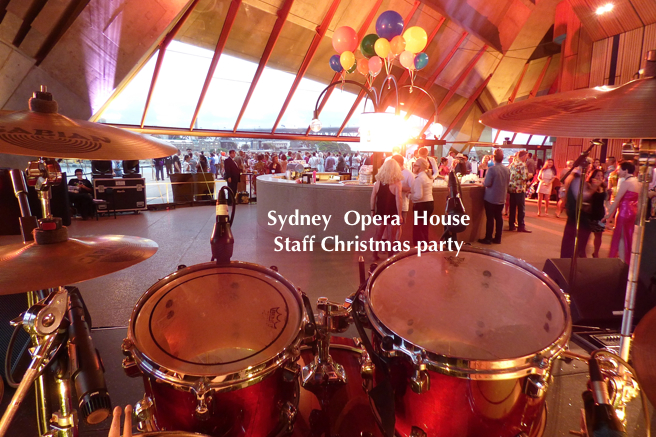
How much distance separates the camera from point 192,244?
212 inches

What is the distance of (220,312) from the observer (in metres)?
1.45

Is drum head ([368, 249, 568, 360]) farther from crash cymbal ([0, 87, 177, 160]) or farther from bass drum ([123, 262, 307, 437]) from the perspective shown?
crash cymbal ([0, 87, 177, 160])

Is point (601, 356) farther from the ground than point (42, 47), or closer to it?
closer to it

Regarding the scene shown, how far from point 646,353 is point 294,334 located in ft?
3.11

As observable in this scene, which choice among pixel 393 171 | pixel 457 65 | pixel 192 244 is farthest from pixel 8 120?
pixel 457 65

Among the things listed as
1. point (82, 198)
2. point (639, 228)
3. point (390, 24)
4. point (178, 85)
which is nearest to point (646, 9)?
point (390, 24)

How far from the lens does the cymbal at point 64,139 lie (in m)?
1.12

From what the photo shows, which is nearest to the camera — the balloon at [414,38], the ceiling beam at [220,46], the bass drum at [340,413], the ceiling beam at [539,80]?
the bass drum at [340,413]

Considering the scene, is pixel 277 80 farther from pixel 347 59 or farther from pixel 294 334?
pixel 294 334

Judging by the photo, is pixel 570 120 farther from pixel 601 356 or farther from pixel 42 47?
pixel 42 47

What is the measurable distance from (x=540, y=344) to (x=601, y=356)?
0.22 metres

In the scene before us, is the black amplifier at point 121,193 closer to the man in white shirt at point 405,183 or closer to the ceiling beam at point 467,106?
the man in white shirt at point 405,183

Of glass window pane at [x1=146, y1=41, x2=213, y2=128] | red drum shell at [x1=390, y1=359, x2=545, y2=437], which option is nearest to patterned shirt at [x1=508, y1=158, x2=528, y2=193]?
red drum shell at [x1=390, y1=359, x2=545, y2=437]

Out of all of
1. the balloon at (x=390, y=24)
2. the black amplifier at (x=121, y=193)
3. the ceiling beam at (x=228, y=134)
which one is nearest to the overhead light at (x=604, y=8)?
the balloon at (x=390, y=24)
